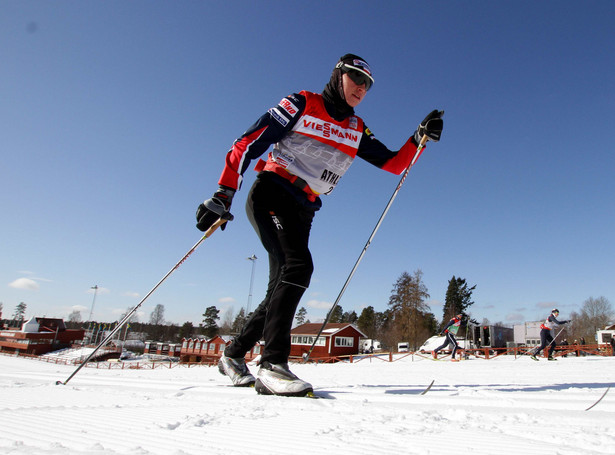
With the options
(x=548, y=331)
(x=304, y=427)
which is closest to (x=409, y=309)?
(x=548, y=331)

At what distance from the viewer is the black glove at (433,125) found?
327 cm

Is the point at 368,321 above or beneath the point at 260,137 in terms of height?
beneath

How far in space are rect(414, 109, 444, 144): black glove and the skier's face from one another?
75cm

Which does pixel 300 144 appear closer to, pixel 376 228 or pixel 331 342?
pixel 376 228

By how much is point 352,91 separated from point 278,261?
5.28 ft

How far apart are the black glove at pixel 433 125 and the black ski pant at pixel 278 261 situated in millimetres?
1409

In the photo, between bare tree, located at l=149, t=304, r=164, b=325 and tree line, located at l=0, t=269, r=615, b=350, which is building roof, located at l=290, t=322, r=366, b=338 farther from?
bare tree, located at l=149, t=304, r=164, b=325

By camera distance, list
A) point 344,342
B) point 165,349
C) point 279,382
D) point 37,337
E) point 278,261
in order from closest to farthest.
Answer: point 279,382 < point 278,261 < point 344,342 < point 37,337 < point 165,349

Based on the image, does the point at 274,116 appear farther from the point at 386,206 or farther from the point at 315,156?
the point at 386,206

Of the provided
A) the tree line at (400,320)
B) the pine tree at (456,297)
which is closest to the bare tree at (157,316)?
the tree line at (400,320)

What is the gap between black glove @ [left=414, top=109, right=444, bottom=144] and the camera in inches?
129

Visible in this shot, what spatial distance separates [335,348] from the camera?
34562mm

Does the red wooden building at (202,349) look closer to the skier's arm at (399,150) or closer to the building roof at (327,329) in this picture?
the building roof at (327,329)

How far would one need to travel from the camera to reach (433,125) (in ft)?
10.7
